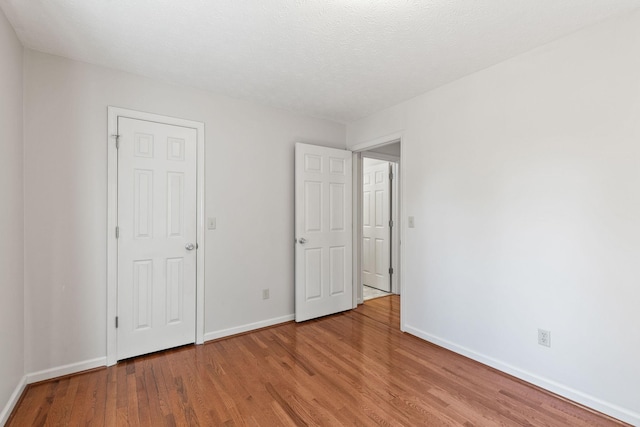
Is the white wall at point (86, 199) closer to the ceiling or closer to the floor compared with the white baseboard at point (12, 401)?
closer to the ceiling

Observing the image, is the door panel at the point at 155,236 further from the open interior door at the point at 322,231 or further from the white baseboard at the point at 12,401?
the open interior door at the point at 322,231

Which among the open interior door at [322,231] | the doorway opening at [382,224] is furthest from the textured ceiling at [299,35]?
the doorway opening at [382,224]

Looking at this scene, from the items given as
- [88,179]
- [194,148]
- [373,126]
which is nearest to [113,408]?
[88,179]

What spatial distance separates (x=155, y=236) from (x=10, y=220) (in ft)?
3.03

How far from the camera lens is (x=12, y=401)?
1.88 m

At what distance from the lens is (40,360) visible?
2.21m

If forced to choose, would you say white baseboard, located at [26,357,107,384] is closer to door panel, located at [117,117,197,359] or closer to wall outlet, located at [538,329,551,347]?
door panel, located at [117,117,197,359]

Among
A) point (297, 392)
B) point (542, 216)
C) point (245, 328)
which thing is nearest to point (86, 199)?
point (245, 328)

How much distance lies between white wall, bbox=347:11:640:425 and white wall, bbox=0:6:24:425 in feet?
10.2

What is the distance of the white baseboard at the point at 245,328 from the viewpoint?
9.63 ft

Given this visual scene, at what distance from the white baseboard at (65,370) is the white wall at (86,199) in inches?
1.3

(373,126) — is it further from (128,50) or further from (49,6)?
(49,6)

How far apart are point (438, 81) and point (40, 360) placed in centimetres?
385

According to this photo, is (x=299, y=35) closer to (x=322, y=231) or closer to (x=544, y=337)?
(x=322, y=231)
